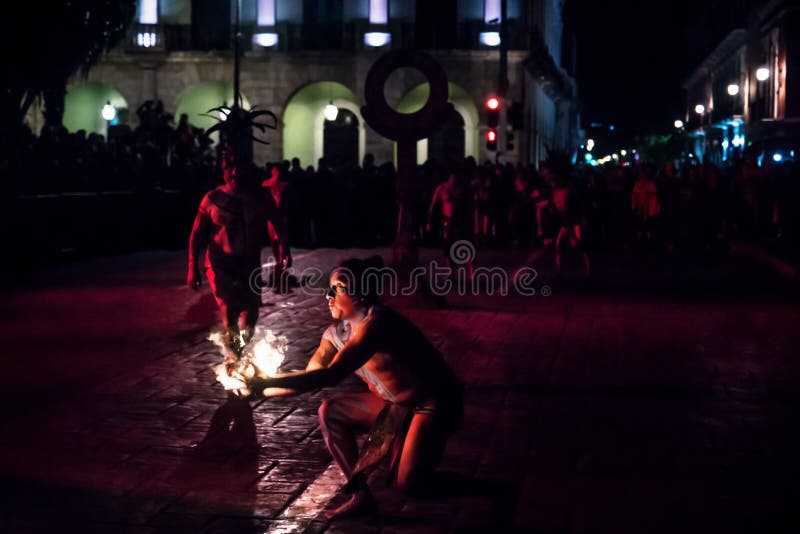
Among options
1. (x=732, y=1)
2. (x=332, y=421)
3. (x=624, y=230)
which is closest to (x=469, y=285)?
(x=624, y=230)

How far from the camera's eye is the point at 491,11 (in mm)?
41031

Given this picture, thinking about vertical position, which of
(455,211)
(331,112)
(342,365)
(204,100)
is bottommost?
(342,365)

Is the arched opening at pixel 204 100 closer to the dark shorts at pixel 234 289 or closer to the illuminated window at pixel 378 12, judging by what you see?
the illuminated window at pixel 378 12

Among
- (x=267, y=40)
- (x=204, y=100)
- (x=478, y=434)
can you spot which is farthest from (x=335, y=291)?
(x=204, y=100)

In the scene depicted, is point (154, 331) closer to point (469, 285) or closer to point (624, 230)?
point (469, 285)

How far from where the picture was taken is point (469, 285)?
17.4 meters

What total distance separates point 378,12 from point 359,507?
121 ft

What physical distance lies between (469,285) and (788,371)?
7520 millimetres

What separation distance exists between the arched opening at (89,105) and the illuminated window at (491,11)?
1262 centimetres

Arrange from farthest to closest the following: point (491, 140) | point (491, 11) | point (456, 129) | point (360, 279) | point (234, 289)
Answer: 1. point (456, 129)
2. point (491, 11)
3. point (491, 140)
4. point (234, 289)
5. point (360, 279)

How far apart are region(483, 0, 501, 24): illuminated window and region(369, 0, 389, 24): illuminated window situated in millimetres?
3260

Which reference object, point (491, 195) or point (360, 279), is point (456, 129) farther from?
point (360, 279)

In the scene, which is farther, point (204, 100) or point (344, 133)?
point (344, 133)

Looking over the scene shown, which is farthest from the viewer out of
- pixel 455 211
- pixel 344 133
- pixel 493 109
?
pixel 344 133
